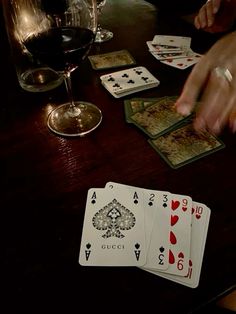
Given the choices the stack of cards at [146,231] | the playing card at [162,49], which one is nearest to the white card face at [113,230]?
the stack of cards at [146,231]

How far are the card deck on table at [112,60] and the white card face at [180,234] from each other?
598mm

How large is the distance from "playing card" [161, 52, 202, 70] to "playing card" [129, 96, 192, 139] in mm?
218

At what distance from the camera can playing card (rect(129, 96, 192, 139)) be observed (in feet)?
2.86

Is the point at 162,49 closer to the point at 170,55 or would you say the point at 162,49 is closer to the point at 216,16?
the point at 170,55

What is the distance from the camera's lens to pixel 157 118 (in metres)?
0.91

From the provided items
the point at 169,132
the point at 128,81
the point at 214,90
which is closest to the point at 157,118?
the point at 169,132

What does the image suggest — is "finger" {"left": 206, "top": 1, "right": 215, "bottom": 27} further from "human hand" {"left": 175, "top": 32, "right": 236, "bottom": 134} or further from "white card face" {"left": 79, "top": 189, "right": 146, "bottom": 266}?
"white card face" {"left": 79, "top": 189, "right": 146, "bottom": 266}

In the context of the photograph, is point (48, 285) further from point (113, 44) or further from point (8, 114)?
point (113, 44)

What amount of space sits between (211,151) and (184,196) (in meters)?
0.16

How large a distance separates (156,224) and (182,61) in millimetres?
666

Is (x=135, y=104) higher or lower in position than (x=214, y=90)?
lower

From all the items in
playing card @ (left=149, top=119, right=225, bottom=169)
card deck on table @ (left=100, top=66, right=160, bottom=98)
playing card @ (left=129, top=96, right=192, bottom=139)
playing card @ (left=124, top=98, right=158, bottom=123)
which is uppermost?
card deck on table @ (left=100, top=66, right=160, bottom=98)

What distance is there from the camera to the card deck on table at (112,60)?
1.14 meters

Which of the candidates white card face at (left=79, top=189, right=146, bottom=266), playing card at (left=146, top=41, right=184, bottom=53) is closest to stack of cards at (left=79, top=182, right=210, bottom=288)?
white card face at (left=79, top=189, right=146, bottom=266)
